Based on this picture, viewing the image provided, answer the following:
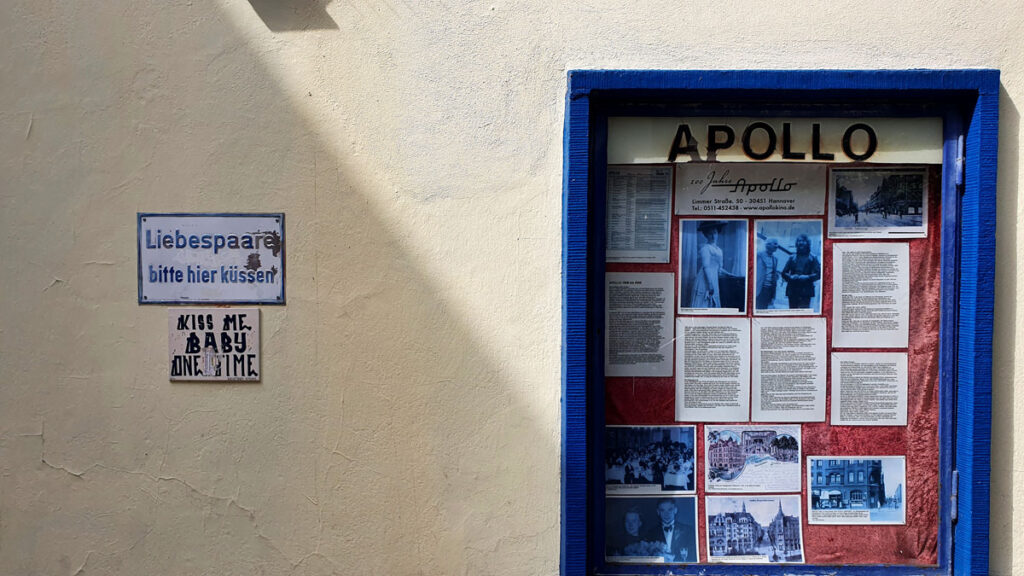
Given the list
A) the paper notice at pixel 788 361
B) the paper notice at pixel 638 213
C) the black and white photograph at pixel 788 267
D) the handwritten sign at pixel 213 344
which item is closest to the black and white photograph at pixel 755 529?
the paper notice at pixel 788 361

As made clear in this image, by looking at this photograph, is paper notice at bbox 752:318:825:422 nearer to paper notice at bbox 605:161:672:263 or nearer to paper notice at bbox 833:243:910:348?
paper notice at bbox 833:243:910:348

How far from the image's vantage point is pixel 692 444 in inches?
124

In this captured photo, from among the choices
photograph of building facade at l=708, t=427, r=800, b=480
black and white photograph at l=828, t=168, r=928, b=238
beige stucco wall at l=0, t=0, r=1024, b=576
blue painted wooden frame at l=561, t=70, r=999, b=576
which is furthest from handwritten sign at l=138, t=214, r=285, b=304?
black and white photograph at l=828, t=168, r=928, b=238

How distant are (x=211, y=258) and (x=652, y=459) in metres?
1.85

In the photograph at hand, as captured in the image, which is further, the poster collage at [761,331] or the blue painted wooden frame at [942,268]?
the poster collage at [761,331]

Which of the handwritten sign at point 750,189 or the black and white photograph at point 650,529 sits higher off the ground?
the handwritten sign at point 750,189

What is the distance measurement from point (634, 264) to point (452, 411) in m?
0.89

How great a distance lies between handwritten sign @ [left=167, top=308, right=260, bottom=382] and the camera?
10.1ft

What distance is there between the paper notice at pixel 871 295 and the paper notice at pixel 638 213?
673 millimetres

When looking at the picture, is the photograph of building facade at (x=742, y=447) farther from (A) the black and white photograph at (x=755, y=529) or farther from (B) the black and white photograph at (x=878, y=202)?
(B) the black and white photograph at (x=878, y=202)

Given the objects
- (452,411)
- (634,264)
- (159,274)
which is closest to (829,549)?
(634,264)

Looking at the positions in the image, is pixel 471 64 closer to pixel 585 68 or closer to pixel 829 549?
pixel 585 68

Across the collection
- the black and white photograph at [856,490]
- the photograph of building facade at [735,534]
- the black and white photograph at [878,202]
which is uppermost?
the black and white photograph at [878,202]

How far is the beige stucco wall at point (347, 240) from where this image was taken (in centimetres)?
304
